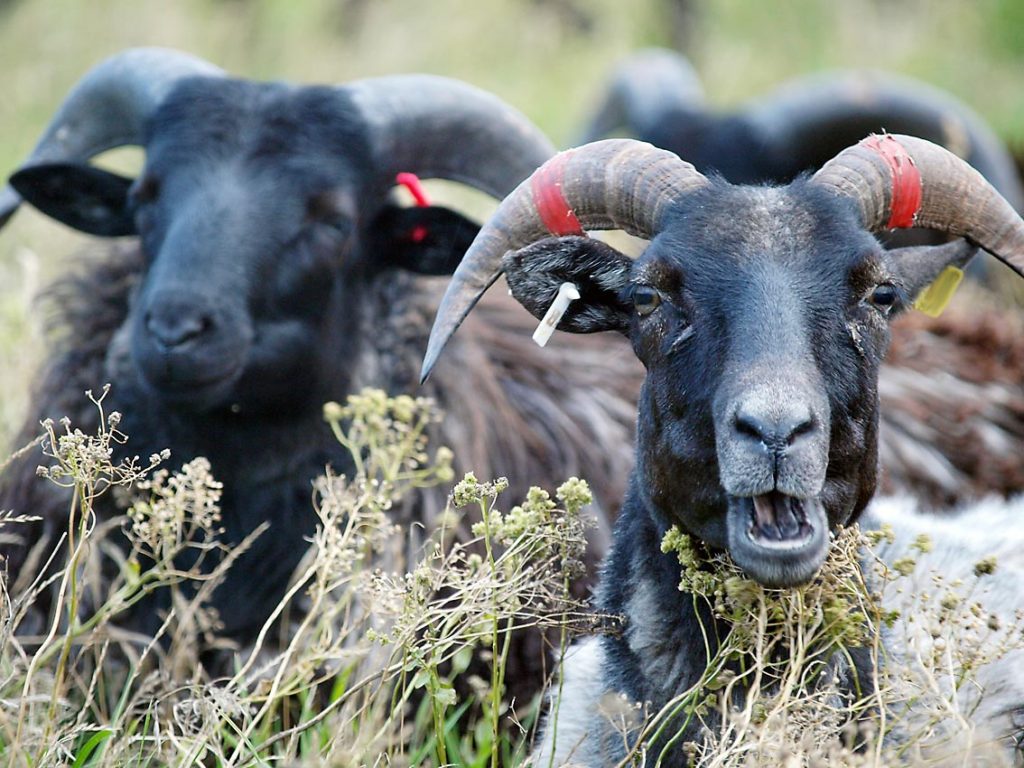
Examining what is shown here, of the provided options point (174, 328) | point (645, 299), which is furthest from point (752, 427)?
point (174, 328)

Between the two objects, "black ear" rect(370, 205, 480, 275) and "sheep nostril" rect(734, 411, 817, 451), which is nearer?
"sheep nostril" rect(734, 411, 817, 451)

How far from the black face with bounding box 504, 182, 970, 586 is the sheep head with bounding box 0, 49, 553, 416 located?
1654mm

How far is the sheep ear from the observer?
184 inches

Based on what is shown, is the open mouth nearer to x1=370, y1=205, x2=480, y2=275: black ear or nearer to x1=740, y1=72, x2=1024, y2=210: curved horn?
x1=370, y1=205, x2=480, y2=275: black ear

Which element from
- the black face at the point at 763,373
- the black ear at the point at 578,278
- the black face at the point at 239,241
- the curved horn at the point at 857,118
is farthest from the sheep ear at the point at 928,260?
the curved horn at the point at 857,118

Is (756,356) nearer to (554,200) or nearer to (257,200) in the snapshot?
(554,200)

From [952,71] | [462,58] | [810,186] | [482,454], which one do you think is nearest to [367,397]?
[482,454]

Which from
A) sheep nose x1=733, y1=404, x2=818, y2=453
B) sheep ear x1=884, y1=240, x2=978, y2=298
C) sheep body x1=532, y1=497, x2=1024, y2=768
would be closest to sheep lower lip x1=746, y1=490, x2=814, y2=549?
sheep nose x1=733, y1=404, x2=818, y2=453

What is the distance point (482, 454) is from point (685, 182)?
2469 mm

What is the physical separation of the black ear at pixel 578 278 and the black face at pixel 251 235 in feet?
5.15

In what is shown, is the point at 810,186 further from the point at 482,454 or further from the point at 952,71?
the point at 952,71

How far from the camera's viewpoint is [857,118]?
37.8 feet

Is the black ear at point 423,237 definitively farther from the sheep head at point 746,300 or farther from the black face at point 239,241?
the sheep head at point 746,300

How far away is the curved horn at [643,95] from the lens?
38.5 ft
